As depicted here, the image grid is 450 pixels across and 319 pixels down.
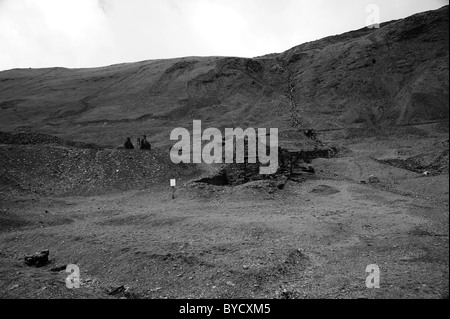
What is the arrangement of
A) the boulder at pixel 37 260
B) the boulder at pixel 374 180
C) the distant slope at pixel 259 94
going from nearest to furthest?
the boulder at pixel 37 260
the boulder at pixel 374 180
the distant slope at pixel 259 94

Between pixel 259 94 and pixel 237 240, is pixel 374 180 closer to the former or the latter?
pixel 237 240

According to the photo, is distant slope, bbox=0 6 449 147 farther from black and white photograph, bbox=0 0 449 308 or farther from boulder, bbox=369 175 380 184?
boulder, bbox=369 175 380 184

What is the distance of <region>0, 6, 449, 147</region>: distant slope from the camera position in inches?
1713

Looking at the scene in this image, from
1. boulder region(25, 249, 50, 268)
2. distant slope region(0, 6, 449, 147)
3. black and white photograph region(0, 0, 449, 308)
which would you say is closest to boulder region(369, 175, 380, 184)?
black and white photograph region(0, 0, 449, 308)

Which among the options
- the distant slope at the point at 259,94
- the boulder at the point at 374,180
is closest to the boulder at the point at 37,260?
the boulder at the point at 374,180

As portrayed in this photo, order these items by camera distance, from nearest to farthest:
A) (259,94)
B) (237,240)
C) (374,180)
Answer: (237,240)
(374,180)
(259,94)

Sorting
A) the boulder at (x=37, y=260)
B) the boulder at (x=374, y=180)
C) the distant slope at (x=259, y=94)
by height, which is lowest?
the boulder at (x=37, y=260)

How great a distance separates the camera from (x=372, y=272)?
8102 mm

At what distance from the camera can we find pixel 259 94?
55.0 meters

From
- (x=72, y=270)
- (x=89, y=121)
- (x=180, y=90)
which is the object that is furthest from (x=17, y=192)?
(x=180, y=90)

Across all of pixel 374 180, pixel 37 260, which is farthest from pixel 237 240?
pixel 374 180

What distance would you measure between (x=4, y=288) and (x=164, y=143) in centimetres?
3056

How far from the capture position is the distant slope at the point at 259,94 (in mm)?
43500

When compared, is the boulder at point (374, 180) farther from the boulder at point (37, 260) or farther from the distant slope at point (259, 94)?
the boulder at point (37, 260)
